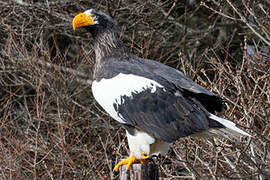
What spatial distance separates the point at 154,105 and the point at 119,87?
32 cm

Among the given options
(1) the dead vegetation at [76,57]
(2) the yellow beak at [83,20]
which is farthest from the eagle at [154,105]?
(1) the dead vegetation at [76,57]

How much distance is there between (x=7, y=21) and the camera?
850 centimetres

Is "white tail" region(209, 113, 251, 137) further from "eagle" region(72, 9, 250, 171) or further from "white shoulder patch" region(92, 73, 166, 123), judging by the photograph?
"white shoulder patch" region(92, 73, 166, 123)

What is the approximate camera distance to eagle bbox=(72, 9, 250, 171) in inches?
158

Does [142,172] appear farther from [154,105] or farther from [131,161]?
[154,105]

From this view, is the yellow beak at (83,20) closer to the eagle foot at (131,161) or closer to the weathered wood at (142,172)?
the eagle foot at (131,161)

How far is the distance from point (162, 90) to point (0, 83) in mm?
5200

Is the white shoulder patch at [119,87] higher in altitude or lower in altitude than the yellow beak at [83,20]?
lower

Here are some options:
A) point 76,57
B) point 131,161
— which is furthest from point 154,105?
point 76,57

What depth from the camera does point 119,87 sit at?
416cm

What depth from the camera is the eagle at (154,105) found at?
400cm

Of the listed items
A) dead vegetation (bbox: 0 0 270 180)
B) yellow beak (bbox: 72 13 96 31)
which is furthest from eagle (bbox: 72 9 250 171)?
dead vegetation (bbox: 0 0 270 180)

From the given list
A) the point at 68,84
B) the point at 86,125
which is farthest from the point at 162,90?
the point at 86,125

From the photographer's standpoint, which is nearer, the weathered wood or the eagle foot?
the weathered wood
